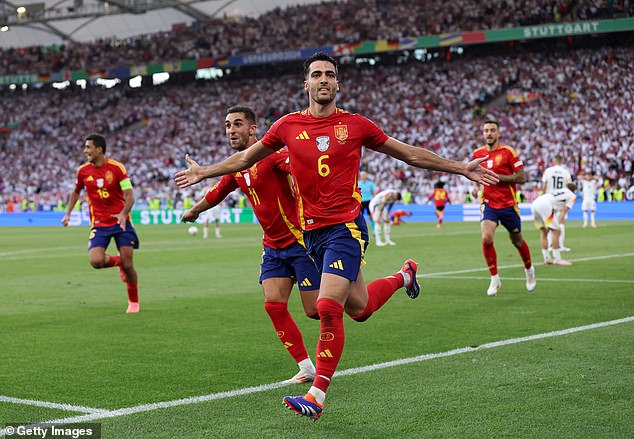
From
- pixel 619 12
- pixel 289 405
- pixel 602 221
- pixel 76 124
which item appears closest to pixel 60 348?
pixel 289 405

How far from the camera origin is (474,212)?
40094mm

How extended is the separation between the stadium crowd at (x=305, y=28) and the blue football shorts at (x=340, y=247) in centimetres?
4587

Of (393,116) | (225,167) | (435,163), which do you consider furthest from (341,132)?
(393,116)

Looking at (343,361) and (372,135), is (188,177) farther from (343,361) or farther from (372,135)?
(343,361)

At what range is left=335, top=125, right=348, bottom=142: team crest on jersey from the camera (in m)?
6.11

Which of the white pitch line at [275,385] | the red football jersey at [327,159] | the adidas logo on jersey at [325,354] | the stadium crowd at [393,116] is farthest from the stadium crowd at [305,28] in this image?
the adidas logo on jersey at [325,354]

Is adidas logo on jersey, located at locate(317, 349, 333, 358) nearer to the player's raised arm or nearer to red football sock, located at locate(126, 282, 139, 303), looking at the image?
the player's raised arm

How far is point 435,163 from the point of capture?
621cm

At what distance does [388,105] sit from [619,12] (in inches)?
541

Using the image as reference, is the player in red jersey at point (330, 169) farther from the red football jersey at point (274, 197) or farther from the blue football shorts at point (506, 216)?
the blue football shorts at point (506, 216)

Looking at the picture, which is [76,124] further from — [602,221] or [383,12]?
[602,221]

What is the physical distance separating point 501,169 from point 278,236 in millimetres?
6072

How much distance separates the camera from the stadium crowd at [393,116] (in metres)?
44.3

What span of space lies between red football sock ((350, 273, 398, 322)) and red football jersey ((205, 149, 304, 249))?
684 mm
